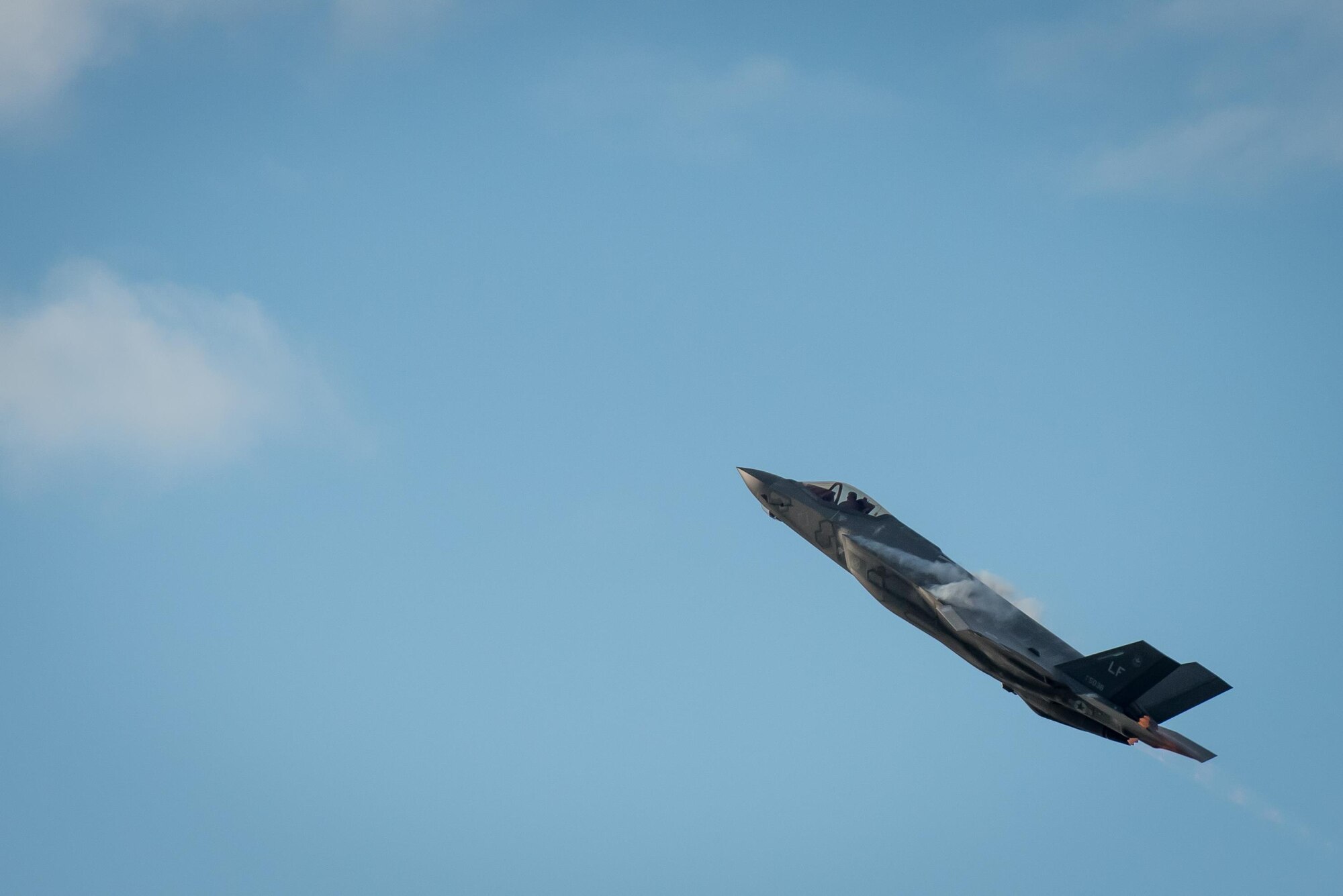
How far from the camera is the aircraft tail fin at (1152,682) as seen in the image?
47.3 meters

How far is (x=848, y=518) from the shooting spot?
187 ft

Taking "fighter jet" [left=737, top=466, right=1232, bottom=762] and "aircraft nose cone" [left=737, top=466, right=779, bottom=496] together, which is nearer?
"fighter jet" [left=737, top=466, right=1232, bottom=762]

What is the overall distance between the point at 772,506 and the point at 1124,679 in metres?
16.1

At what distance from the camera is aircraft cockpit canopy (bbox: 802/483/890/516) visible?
5738cm

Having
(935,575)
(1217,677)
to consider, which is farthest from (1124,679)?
(935,575)

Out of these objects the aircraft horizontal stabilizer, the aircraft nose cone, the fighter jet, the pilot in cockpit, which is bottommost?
the aircraft horizontal stabilizer

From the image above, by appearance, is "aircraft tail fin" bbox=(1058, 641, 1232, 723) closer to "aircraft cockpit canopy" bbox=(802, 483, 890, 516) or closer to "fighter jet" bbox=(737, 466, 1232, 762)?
"fighter jet" bbox=(737, 466, 1232, 762)

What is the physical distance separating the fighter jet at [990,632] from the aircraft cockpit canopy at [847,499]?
0.04 metres

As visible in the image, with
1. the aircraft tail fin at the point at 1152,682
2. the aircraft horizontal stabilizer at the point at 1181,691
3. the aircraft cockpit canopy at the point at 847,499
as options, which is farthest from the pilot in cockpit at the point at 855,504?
the aircraft horizontal stabilizer at the point at 1181,691

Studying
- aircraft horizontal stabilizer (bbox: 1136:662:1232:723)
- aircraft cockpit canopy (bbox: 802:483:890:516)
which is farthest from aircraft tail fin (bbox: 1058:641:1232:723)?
aircraft cockpit canopy (bbox: 802:483:890:516)

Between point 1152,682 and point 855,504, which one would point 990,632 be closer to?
point 1152,682

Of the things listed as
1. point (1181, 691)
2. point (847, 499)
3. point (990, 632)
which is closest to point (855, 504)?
point (847, 499)

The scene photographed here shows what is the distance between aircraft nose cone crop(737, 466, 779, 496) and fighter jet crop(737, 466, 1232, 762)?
41 mm

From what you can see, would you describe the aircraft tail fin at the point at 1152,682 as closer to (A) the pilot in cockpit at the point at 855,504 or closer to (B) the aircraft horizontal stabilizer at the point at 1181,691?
(B) the aircraft horizontal stabilizer at the point at 1181,691
